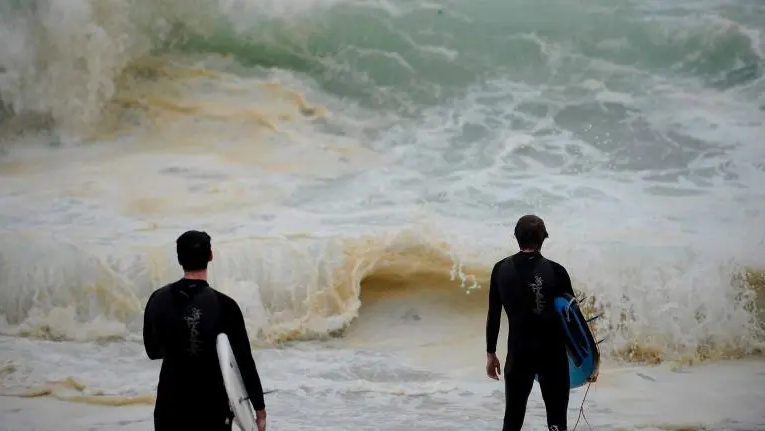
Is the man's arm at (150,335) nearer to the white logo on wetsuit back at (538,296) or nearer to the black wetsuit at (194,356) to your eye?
the black wetsuit at (194,356)

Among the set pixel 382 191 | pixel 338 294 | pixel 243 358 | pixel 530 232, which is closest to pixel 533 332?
pixel 530 232

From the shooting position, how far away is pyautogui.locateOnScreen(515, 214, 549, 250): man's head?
2.33 m

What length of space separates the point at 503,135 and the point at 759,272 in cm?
123

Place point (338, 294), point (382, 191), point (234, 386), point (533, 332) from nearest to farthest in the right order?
point (234, 386)
point (533, 332)
point (338, 294)
point (382, 191)

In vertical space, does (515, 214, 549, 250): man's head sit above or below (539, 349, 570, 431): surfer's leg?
above

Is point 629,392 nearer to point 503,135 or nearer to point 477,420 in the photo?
point 477,420

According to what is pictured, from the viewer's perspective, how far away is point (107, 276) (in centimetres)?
337

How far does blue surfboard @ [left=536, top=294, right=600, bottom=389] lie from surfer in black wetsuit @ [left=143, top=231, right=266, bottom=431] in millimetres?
881

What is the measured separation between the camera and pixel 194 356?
6.25 feet

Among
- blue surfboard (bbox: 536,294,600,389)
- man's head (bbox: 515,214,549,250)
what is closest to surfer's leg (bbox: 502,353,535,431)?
blue surfboard (bbox: 536,294,600,389)

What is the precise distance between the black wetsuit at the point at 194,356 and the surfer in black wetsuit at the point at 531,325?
0.76 metres

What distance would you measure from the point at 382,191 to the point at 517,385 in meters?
1.40

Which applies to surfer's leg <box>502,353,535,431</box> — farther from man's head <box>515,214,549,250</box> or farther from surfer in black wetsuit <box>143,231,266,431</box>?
surfer in black wetsuit <box>143,231,266,431</box>

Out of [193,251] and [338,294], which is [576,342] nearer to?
[193,251]
